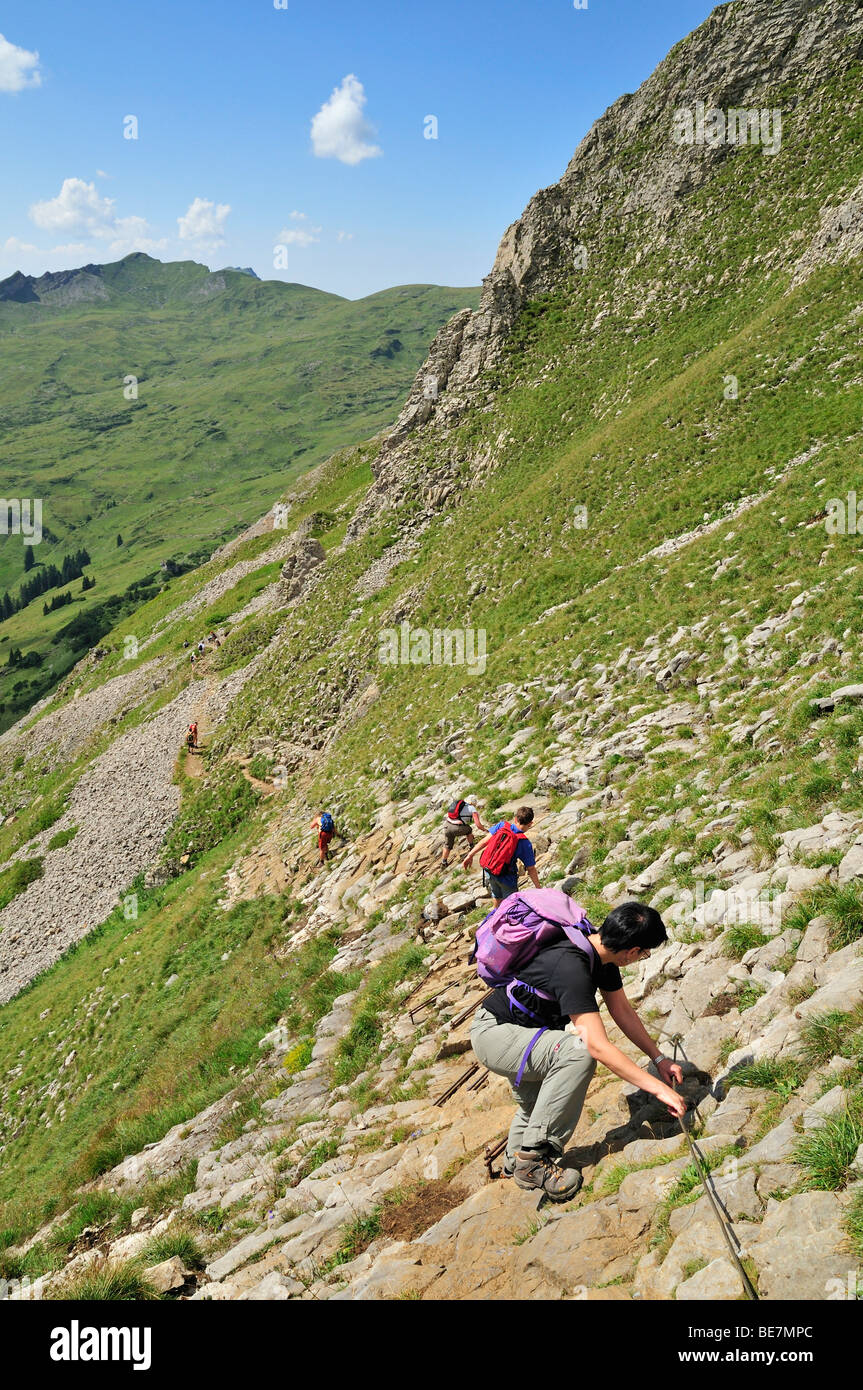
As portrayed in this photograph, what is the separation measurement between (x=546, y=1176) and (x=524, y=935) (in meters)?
2.06

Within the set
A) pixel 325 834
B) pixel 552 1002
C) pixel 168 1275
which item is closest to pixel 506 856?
pixel 552 1002

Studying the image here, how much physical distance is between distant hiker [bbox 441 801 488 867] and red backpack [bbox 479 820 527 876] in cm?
319

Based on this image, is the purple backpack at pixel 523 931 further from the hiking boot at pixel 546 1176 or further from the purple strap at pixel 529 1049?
the hiking boot at pixel 546 1176

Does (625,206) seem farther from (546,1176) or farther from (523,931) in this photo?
(546,1176)

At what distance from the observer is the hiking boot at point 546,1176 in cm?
570

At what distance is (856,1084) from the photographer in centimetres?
474

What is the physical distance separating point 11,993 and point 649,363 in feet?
162

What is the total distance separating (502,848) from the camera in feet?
37.7

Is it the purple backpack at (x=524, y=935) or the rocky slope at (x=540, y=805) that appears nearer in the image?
the purple backpack at (x=524, y=935)

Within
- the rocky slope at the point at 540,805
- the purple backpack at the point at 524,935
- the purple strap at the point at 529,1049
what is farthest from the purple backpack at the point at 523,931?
the rocky slope at the point at 540,805

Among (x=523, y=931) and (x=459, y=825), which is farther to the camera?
(x=459, y=825)

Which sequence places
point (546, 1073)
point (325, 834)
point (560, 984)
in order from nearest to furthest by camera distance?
1. point (560, 984)
2. point (546, 1073)
3. point (325, 834)

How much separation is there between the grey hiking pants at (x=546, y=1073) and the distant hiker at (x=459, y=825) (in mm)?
8611
